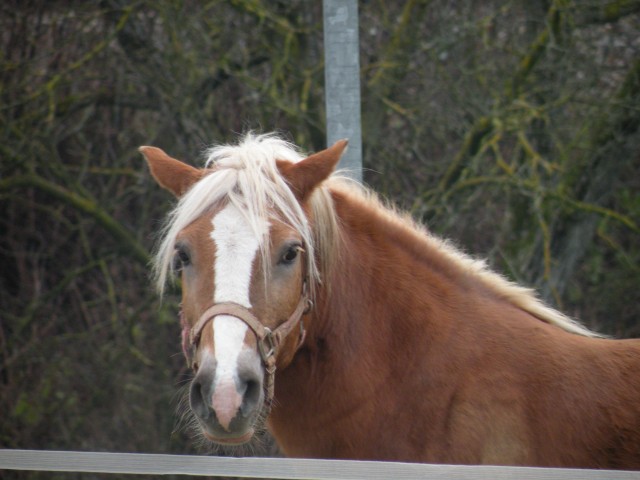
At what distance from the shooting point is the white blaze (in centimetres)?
222

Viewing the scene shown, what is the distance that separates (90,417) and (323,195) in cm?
455

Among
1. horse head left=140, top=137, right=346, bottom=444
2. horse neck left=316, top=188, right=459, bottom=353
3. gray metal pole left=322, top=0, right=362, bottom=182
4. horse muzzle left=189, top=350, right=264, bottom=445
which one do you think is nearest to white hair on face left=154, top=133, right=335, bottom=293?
horse head left=140, top=137, right=346, bottom=444

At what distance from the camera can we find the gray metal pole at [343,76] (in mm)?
3416

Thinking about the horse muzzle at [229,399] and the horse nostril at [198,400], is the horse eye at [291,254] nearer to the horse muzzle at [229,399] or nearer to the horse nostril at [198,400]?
the horse muzzle at [229,399]

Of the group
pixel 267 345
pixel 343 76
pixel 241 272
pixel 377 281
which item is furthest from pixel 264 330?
pixel 343 76

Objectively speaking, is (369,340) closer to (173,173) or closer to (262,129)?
(173,173)

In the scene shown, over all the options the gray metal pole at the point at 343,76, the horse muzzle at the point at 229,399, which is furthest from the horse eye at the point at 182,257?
the gray metal pole at the point at 343,76

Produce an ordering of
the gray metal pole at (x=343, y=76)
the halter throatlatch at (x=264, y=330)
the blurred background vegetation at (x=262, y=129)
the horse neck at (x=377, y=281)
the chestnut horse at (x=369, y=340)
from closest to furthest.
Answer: the halter throatlatch at (x=264, y=330) < the chestnut horse at (x=369, y=340) < the horse neck at (x=377, y=281) < the gray metal pole at (x=343, y=76) < the blurred background vegetation at (x=262, y=129)

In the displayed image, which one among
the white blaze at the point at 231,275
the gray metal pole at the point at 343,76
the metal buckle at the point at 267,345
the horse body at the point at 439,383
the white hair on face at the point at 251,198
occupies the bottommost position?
the horse body at the point at 439,383

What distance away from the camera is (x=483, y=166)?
19.0 feet

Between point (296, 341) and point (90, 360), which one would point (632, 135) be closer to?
point (296, 341)

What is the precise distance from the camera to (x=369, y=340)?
269 centimetres

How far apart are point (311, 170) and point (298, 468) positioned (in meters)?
1.01

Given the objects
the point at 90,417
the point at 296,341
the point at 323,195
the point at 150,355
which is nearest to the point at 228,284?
the point at 296,341
